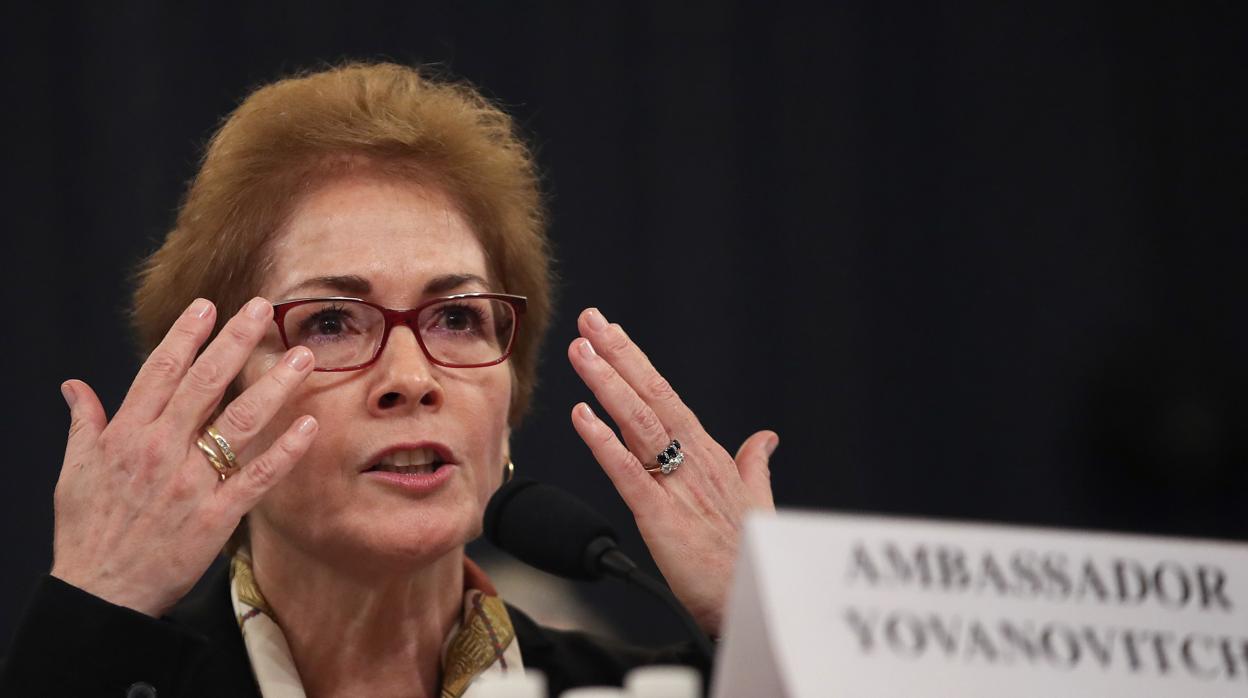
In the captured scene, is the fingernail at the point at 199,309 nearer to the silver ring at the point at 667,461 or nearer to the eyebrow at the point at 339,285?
the eyebrow at the point at 339,285

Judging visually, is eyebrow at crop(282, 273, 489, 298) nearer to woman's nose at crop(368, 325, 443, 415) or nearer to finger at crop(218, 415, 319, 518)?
woman's nose at crop(368, 325, 443, 415)

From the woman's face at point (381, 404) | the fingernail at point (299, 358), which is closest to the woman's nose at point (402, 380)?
the woman's face at point (381, 404)

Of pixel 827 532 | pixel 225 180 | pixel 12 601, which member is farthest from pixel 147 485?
pixel 12 601

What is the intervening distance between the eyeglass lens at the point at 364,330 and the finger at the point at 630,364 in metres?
0.18

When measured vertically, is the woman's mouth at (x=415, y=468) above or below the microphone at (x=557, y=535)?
below

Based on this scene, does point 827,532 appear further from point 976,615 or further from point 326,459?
point 326,459

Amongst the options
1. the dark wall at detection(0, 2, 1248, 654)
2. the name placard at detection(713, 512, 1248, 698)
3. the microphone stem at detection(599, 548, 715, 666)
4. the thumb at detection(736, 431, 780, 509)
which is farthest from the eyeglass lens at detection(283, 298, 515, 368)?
the dark wall at detection(0, 2, 1248, 654)

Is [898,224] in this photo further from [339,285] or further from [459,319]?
[339,285]

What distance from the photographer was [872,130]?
400cm

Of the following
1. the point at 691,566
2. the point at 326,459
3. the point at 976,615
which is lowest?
the point at 691,566

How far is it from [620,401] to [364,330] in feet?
1.15

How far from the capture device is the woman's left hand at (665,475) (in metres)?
1.67

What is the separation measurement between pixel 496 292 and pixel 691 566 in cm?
52

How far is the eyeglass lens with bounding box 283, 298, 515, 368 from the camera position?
67.2 inches
